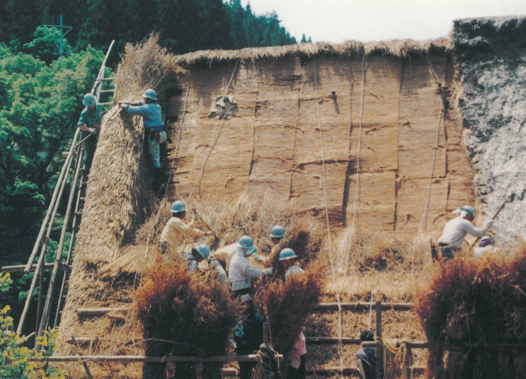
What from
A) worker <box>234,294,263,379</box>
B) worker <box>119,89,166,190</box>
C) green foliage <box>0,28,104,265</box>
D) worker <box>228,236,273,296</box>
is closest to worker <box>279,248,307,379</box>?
worker <box>234,294,263,379</box>

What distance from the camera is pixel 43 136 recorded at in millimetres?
20062

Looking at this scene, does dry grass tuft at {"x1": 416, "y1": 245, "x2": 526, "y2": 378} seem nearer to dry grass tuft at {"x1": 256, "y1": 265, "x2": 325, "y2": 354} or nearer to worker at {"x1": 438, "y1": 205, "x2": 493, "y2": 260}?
dry grass tuft at {"x1": 256, "y1": 265, "x2": 325, "y2": 354}

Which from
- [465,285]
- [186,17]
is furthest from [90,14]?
[465,285]

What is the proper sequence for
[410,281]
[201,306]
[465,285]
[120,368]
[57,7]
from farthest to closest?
[57,7] < [410,281] < [120,368] < [201,306] < [465,285]

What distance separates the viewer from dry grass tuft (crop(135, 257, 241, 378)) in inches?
→ 285

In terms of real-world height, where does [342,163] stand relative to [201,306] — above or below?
above

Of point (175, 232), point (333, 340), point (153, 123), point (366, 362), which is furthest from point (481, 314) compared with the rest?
point (153, 123)

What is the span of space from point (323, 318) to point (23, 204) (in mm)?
13995

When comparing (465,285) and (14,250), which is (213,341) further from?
(14,250)

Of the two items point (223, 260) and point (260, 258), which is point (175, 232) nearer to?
point (223, 260)

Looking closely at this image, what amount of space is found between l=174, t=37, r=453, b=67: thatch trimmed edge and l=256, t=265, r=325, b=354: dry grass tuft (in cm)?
574

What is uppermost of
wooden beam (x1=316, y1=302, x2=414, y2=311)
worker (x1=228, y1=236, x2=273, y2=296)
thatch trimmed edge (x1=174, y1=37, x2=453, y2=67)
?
thatch trimmed edge (x1=174, y1=37, x2=453, y2=67)

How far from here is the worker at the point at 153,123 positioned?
11.1 metres

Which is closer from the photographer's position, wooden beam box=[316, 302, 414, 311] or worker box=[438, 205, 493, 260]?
wooden beam box=[316, 302, 414, 311]
